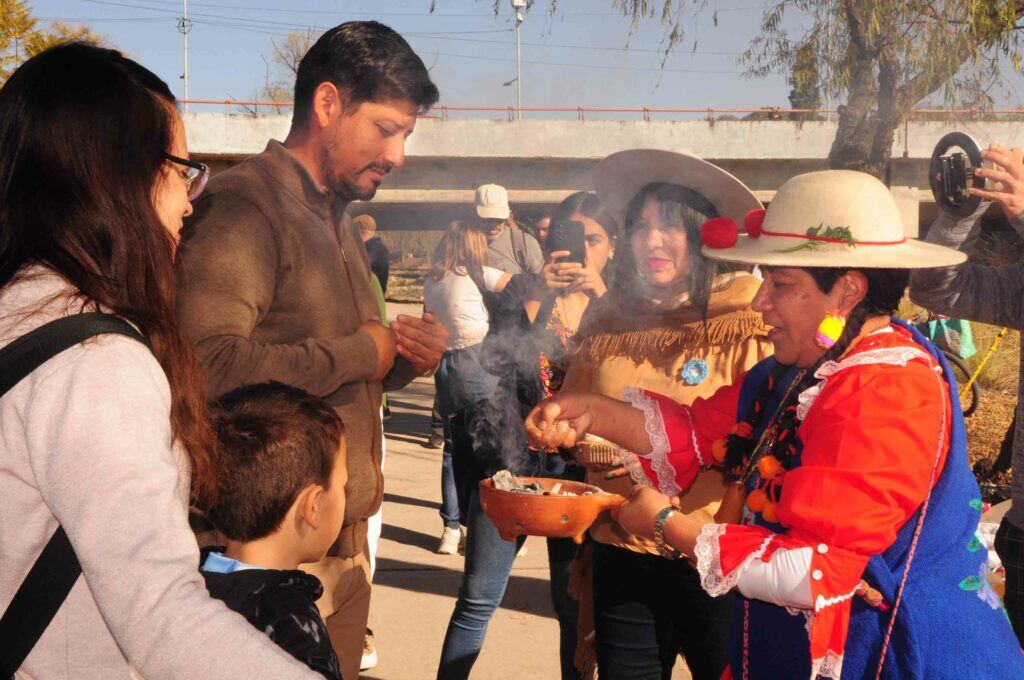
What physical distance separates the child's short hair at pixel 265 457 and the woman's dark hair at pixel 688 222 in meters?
1.49

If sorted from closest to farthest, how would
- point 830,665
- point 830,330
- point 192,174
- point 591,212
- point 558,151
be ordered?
point 192,174, point 830,665, point 830,330, point 591,212, point 558,151

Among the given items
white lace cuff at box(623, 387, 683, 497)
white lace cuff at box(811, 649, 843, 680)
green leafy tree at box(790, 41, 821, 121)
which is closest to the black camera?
white lace cuff at box(623, 387, 683, 497)

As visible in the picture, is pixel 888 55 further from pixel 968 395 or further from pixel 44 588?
pixel 44 588

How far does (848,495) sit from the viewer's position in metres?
1.84

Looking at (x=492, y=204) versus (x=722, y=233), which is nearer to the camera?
(x=722, y=233)

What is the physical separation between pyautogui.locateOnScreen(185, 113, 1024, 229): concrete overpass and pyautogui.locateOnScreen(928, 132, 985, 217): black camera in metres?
18.8

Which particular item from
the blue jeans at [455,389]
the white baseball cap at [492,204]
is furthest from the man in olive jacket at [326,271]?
the white baseball cap at [492,204]

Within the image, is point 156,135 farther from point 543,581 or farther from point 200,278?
point 543,581

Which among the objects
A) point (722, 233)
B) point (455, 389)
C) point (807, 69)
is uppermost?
point (807, 69)

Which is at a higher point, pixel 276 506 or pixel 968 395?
pixel 276 506

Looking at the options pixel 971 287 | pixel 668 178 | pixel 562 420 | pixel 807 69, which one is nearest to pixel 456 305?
pixel 668 178

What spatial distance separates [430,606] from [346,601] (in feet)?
8.23

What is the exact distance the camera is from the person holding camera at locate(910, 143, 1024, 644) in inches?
112

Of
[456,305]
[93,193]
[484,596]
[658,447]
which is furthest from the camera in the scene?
[456,305]
